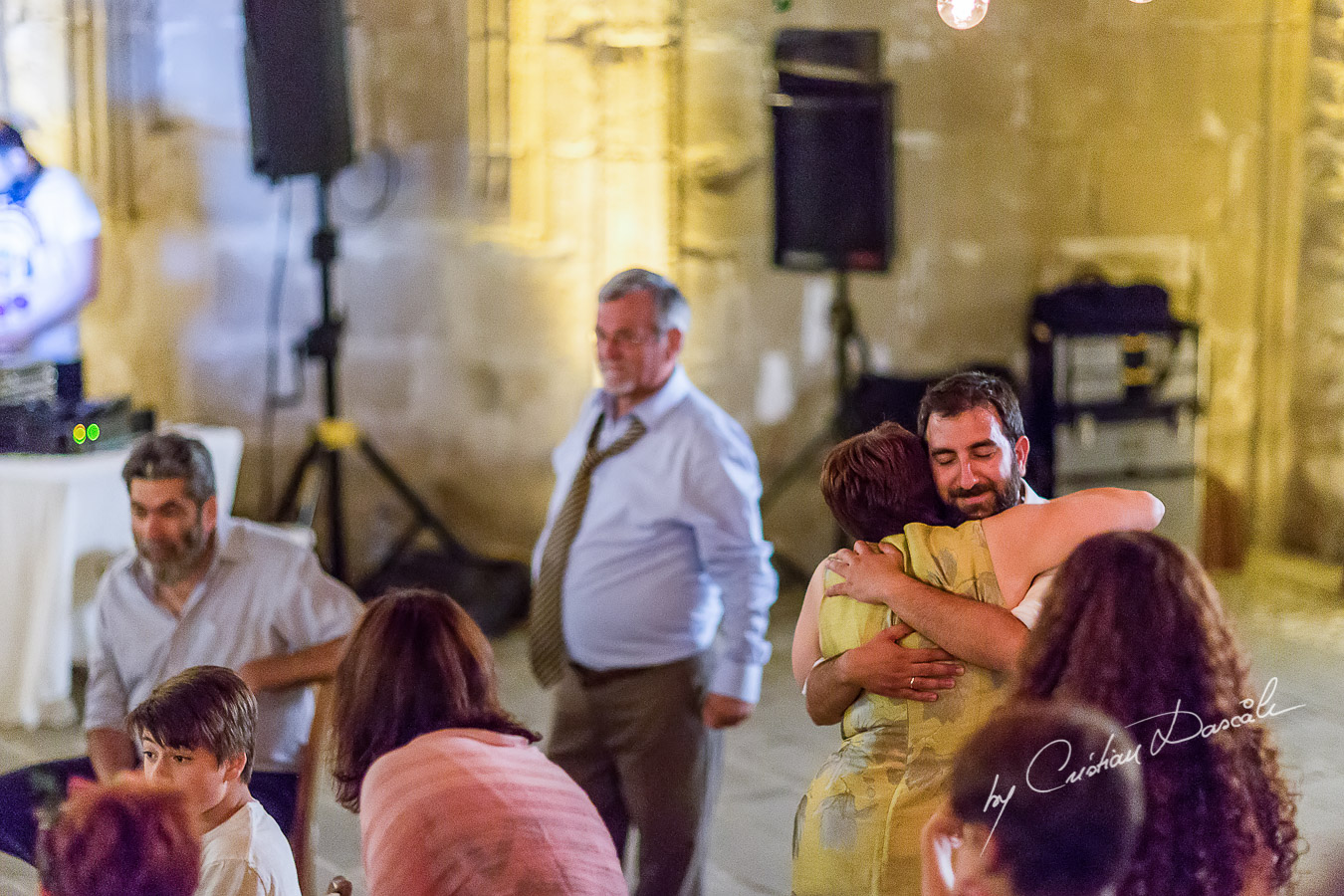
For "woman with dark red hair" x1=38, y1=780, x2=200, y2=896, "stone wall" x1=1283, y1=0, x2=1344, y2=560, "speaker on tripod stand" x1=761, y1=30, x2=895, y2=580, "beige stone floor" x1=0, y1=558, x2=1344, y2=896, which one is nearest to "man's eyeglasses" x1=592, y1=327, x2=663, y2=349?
"beige stone floor" x1=0, y1=558, x2=1344, y2=896

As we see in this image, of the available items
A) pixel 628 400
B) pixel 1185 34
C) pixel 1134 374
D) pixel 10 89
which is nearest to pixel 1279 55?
pixel 1185 34

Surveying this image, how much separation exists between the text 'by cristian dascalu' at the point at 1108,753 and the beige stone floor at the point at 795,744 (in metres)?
0.11

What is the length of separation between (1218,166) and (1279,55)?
51 cm

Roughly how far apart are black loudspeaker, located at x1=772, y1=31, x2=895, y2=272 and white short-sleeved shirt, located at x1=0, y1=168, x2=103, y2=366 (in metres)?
2.67

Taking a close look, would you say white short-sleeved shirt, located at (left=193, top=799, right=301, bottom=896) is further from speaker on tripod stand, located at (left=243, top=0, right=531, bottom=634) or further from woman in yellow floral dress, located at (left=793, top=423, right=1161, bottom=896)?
speaker on tripod stand, located at (left=243, top=0, right=531, bottom=634)

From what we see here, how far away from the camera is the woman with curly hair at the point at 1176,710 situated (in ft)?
4.75

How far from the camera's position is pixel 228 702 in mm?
1983

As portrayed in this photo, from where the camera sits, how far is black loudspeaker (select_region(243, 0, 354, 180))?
4.62 metres

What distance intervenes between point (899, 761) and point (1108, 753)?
1.32 feet

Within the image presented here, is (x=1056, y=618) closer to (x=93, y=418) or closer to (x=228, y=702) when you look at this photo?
(x=228, y=702)

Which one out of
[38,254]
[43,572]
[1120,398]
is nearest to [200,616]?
[43,572]

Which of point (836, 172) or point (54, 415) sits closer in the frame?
point (54, 415)

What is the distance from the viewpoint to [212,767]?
6.43 ft

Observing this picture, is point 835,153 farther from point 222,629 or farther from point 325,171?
point 222,629
